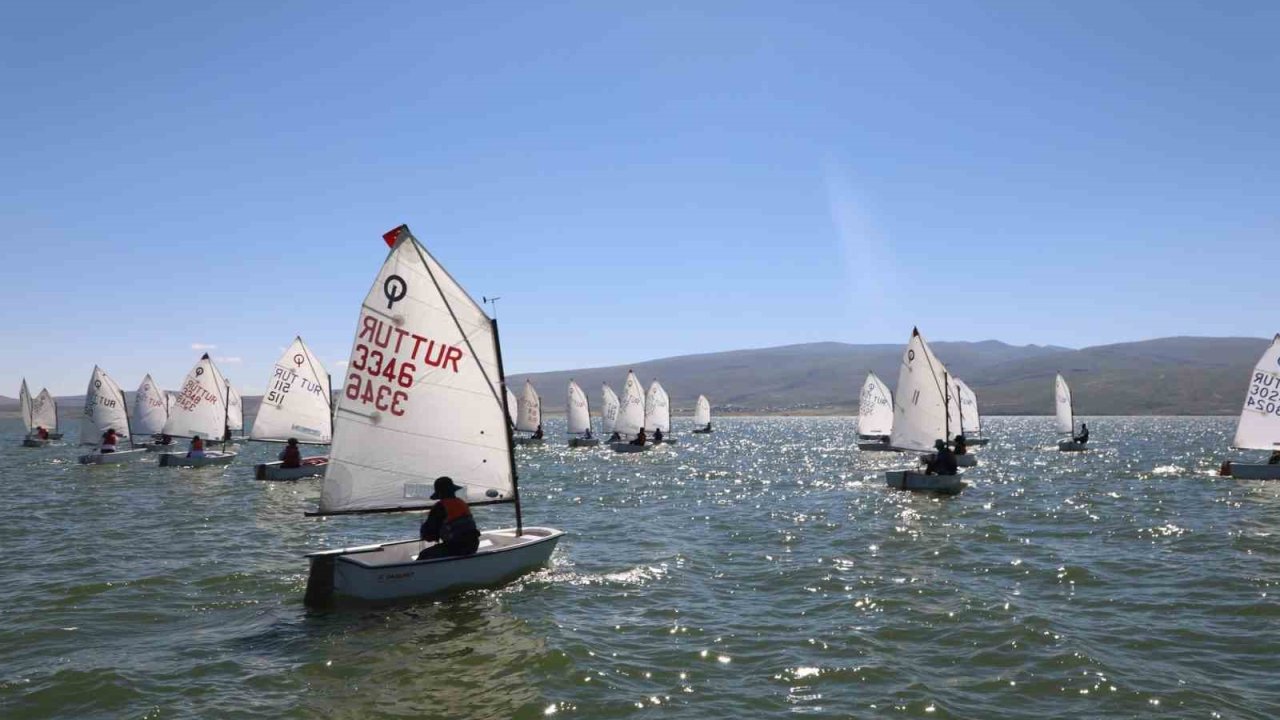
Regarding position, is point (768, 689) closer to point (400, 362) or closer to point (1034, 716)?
point (1034, 716)

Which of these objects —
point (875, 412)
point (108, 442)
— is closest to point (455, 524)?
point (108, 442)

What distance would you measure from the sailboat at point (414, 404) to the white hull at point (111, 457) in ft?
149

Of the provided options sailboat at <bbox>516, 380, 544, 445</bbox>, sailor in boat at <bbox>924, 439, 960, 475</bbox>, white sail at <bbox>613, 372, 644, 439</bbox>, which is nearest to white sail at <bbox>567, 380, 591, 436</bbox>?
sailboat at <bbox>516, 380, 544, 445</bbox>

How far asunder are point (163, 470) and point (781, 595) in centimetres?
4448

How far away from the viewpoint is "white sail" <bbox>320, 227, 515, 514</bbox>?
18406 mm

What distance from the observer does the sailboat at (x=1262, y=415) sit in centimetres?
3978

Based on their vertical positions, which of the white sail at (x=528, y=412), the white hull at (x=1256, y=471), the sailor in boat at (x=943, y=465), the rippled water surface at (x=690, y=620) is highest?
the white sail at (x=528, y=412)

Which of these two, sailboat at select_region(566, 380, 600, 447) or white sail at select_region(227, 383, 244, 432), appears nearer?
white sail at select_region(227, 383, 244, 432)

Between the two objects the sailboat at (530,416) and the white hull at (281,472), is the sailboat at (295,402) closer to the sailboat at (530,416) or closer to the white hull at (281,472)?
the white hull at (281,472)

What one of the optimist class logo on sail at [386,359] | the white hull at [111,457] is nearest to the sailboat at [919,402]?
the optimist class logo on sail at [386,359]

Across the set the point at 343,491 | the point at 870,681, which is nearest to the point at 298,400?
the point at 343,491

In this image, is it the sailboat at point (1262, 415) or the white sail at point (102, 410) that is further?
the white sail at point (102, 410)

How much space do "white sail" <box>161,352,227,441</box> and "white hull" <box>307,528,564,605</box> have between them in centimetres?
4111

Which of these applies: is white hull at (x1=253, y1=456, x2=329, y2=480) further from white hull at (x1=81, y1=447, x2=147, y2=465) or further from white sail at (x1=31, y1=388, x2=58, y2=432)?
white sail at (x1=31, y1=388, x2=58, y2=432)
